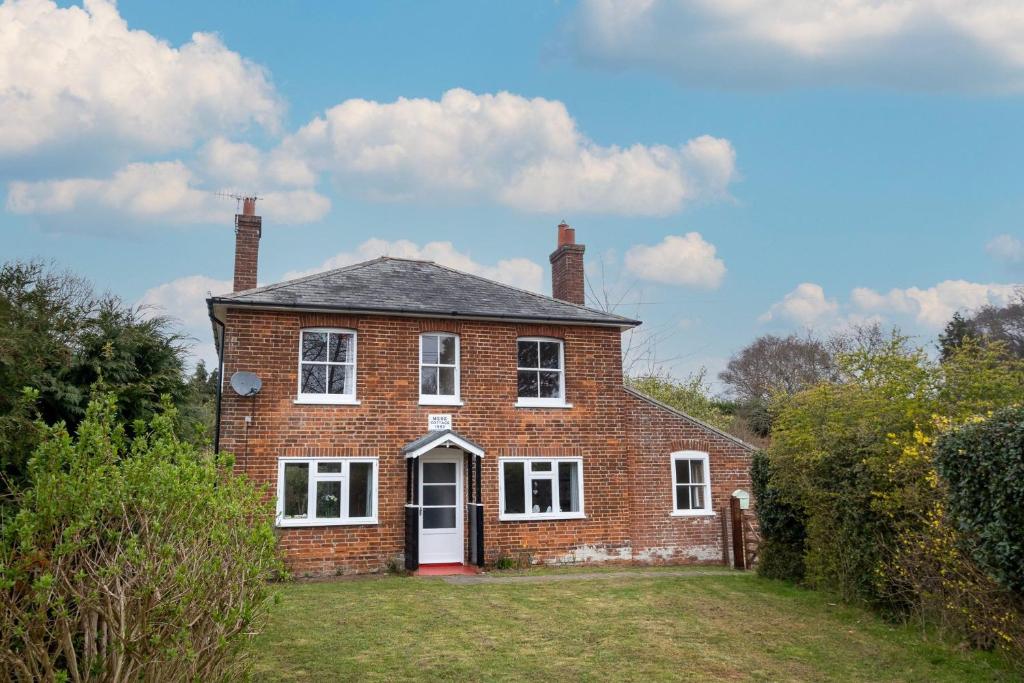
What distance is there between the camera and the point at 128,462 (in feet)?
18.9

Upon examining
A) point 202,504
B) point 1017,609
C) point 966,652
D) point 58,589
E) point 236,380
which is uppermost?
point 236,380

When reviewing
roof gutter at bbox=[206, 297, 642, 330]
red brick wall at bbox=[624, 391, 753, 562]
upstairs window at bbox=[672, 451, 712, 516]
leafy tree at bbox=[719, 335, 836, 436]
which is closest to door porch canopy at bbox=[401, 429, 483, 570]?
roof gutter at bbox=[206, 297, 642, 330]

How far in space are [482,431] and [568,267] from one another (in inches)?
239

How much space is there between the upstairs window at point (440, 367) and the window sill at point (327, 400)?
1.60m

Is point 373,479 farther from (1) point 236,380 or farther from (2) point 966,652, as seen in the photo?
(2) point 966,652

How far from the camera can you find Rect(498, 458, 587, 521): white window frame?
17625mm

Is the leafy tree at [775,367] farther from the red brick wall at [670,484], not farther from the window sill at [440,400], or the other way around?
the window sill at [440,400]

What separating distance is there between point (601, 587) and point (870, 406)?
18.8 feet

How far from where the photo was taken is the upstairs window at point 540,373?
18.4 metres

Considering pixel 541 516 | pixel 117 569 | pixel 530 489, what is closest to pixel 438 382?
pixel 530 489

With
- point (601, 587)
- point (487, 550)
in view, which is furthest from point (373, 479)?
point (601, 587)

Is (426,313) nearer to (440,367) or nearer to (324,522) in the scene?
(440,367)

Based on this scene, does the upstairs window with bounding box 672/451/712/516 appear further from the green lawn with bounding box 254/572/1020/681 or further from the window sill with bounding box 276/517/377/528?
the window sill with bounding box 276/517/377/528

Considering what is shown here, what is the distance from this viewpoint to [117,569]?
16.7ft
